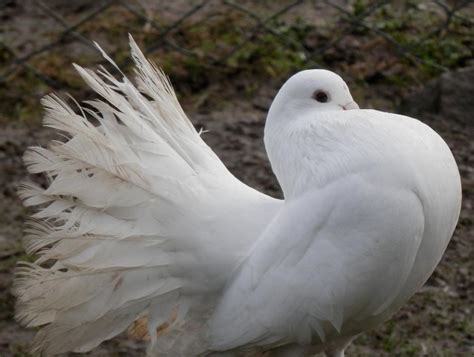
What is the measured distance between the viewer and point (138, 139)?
3279 millimetres

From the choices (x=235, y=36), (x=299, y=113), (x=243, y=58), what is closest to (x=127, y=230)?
(x=299, y=113)

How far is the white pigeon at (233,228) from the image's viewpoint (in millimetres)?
2994

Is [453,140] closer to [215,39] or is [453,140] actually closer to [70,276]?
[215,39]

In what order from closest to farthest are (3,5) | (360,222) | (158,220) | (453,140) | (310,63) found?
(360,222), (158,220), (453,140), (310,63), (3,5)

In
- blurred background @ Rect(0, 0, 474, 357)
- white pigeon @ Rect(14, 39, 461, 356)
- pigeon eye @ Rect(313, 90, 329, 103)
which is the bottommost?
blurred background @ Rect(0, 0, 474, 357)

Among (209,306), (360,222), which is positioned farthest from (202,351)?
(360,222)

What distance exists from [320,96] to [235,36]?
2.90 meters

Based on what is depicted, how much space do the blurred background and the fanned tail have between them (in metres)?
1.51

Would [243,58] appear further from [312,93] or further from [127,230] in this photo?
[127,230]

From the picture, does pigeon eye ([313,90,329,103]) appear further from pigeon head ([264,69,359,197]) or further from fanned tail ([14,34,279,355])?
fanned tail ([14,34,279,355])

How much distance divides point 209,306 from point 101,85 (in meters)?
0.74

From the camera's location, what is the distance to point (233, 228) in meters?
3.17

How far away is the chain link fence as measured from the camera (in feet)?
19.2

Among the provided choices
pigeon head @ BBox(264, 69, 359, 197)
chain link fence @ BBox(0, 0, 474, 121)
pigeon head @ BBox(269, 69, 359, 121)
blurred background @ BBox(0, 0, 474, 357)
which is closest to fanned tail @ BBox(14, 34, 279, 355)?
pigeon head @ BBox(264, 69, 359, 197)
